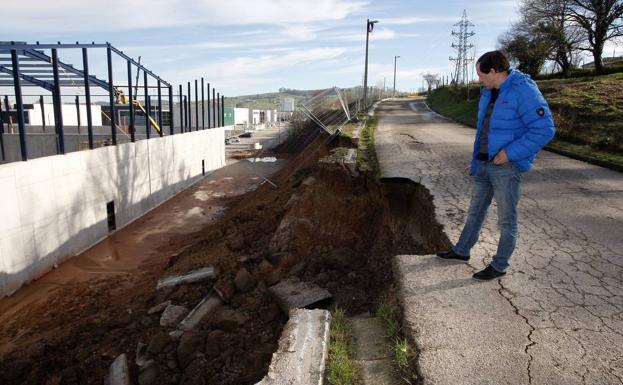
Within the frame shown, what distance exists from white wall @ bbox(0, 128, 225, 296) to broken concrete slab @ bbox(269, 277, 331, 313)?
6.06 m

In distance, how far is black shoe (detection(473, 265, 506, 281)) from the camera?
3.68m

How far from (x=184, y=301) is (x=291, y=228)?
231 cm

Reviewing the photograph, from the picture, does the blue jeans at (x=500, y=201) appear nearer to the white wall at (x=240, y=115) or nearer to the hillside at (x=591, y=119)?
the hillside at (x=591, y=119)

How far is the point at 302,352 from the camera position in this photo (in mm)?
2852

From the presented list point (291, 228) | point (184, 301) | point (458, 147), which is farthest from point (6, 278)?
point (458, 147)

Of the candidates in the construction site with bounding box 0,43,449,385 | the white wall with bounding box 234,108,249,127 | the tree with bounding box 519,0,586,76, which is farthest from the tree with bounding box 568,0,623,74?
the white wall with bounding box 234,108,249,127

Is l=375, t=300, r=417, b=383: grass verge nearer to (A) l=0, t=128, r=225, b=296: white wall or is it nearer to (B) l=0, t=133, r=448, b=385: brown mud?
(B) l=0, t=133, r=448, b=385: brown mud

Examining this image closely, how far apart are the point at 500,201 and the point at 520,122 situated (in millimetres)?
659

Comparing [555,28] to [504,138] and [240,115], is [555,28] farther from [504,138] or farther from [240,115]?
[240,115]

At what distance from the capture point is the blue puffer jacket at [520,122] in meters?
3.18

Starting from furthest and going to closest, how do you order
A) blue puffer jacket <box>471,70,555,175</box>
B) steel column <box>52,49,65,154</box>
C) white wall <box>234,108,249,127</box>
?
white wall <box>234,108,249,127</box> < steel column <box>52,49,65,154</box> < blue puffer jacket <box>471,70,555,175</box>

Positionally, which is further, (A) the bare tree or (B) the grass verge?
(A) the bare tree

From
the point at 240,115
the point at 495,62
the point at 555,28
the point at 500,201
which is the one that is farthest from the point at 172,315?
the point at 240,115

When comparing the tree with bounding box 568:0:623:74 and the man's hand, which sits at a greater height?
the tree with bounding box 568:0:623:74
